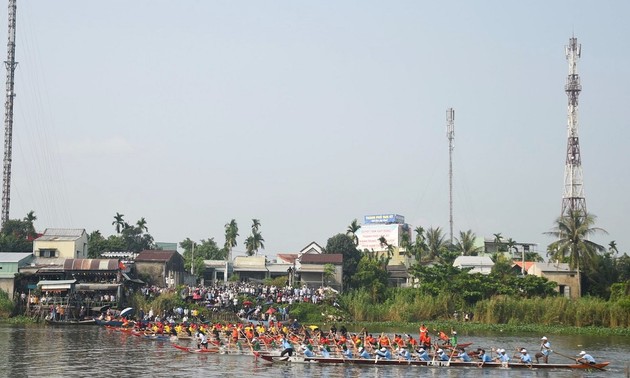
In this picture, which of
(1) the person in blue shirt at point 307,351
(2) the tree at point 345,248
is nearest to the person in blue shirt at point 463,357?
(1) the person in blue shirt at point 307,351

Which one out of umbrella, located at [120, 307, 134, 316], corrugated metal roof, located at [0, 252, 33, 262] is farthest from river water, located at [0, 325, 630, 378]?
corrugated metal roof, located at [0, 252, 33, 262]

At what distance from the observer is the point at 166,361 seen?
132 ft

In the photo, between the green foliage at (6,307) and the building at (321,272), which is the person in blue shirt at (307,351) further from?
the building at (321,272)

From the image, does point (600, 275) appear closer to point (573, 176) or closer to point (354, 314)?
point (573, 176)

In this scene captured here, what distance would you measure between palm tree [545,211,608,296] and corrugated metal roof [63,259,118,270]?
37.9 metres

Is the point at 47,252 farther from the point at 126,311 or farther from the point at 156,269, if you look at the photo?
the point at 126,311

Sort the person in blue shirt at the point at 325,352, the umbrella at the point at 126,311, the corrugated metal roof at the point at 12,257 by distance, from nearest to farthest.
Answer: the person in blue shirt at the point at 325,352 → the umbrella at the point at 126,311 → the corrugated metal roof at the point at 12,257

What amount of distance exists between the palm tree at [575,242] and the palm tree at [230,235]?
5588 centimetres

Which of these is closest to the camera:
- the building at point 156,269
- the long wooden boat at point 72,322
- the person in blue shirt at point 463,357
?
the person in blue shirt at point 463,357

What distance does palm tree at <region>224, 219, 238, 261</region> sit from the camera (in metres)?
113

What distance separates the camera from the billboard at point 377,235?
117m

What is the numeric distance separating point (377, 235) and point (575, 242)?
53645mm

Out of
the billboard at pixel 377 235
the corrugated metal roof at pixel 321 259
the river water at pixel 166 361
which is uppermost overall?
the billboard at pixel 377 235

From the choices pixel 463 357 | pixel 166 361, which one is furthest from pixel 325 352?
pixel 166 361
